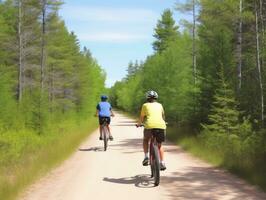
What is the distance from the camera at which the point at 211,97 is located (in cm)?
2078

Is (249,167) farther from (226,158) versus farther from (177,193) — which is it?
(177,193)

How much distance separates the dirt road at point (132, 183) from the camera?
31.6ft

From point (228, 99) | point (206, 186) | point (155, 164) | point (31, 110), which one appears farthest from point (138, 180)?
point (31, 110)

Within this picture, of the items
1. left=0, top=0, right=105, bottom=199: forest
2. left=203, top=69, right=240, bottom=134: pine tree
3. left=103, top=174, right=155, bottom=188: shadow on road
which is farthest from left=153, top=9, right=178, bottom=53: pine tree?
left=103, top=174, right=155, bottom=188: shadow on road

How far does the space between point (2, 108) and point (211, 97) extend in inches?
355

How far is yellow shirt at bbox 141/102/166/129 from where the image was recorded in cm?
1098

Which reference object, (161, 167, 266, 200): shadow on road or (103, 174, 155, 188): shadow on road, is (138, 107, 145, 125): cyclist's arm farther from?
(161, 167, 266, 200): shadow on road

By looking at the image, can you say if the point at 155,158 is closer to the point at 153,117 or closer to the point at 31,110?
the point at 153,117

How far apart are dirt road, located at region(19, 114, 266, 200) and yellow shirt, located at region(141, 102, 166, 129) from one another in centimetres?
133

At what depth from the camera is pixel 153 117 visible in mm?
11016

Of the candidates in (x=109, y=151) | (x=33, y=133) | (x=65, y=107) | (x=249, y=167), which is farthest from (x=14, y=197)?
(x=65, y=107)

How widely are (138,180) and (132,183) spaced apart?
1.36 ft

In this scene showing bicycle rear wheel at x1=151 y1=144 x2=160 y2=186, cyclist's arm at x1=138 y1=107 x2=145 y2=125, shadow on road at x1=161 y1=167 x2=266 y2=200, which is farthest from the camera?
cyclist's arm at x1=138 y1=107 x2=145 y2=125

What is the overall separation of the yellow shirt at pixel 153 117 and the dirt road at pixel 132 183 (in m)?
1.33
